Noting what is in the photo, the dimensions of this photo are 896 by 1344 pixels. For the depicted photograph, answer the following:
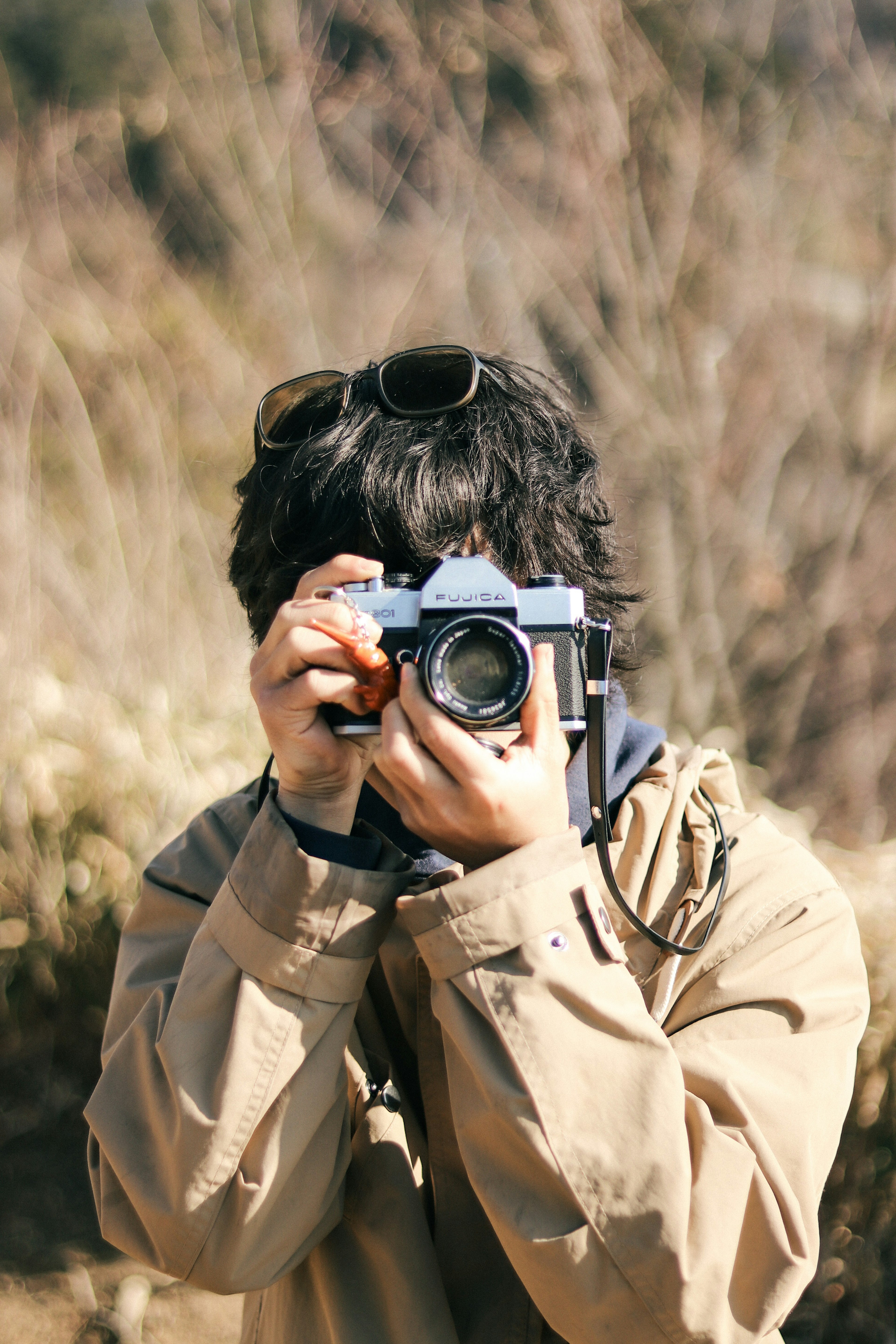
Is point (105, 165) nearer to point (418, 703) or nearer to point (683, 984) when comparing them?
point (418, 703)

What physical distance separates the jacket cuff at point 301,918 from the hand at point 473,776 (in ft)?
0.25

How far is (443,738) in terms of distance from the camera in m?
0.74

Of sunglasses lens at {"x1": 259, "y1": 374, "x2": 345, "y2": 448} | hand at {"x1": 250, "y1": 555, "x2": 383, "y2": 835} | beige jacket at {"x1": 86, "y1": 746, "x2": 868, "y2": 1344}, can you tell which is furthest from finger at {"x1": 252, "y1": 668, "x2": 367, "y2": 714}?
sunglasses lens at {"x1": 259, "y1": 374, "x2": 345, "y2": 448}

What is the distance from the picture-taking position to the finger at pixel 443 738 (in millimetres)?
724

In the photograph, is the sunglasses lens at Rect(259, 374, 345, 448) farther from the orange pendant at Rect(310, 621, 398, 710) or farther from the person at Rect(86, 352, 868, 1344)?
the orange pendant at Rect(310, 621, 398, 710)

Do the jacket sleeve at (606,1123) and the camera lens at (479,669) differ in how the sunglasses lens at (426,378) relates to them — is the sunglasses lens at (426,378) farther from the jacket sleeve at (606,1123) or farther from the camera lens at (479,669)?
the jacket sleeve at (606,1123)

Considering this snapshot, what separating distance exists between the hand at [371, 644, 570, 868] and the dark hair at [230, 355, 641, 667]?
0.70 feet

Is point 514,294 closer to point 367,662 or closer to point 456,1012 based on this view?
point 367,662

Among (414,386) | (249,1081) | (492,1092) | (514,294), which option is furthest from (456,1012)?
(514,294)

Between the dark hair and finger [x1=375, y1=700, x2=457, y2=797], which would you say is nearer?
finger [x1=375, y1=700, x2=457, y2=797]

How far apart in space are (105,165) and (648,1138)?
3.80 m

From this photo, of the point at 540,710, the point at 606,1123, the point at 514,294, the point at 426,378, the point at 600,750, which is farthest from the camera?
the point at 514,294

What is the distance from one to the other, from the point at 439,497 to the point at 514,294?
2520mm

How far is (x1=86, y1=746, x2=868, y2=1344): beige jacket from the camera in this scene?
2.15ft
